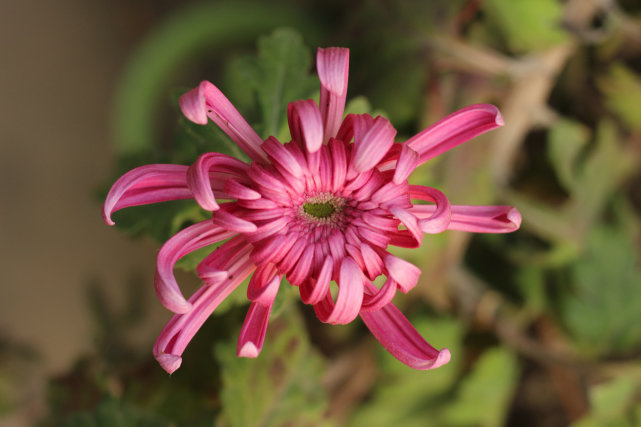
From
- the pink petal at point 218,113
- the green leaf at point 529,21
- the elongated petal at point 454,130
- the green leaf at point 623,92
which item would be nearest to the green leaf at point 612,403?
the green leaf at point 623,92

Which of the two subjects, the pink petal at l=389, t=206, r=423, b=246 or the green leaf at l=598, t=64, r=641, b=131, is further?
the green leaf at l=598, t=64, r=641, b=131

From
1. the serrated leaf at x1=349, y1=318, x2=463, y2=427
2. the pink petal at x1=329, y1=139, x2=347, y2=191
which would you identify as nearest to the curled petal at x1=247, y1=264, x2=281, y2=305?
the pink petal at x1=329, y1=139, x2=347, y2=191

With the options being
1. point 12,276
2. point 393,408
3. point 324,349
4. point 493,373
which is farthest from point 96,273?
point 493,373

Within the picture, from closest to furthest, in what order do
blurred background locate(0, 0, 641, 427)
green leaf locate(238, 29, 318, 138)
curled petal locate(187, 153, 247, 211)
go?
curled petal locate(187, 153, 247, 211) → green leaf locate(238, 29, 318, 138) → blurred background locate(0, 0, 641, 427)

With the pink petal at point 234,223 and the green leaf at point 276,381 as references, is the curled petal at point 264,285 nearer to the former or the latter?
the pink petal at point 234,223

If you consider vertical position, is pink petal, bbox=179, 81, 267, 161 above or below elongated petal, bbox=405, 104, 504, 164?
above

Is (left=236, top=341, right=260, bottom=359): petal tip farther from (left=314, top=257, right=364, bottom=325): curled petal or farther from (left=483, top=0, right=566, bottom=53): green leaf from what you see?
(left=483, top=0, right=566, bottom=53): green leaf

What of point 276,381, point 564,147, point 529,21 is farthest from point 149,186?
point 564,147
